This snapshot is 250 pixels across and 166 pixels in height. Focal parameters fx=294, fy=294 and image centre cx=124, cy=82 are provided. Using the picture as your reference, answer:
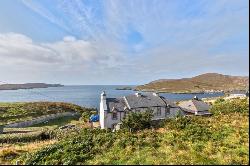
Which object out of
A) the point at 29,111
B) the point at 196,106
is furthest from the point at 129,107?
the point at 29,111

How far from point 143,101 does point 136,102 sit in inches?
66.2

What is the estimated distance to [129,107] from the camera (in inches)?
2208

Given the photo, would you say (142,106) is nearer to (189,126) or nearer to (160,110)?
(160,110)

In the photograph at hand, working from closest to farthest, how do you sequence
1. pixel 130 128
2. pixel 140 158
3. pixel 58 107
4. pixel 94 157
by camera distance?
pixel 140 158 < pixel 94 157 < pixel 130 128 < pixel 58 107

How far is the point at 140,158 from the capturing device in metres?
20.1

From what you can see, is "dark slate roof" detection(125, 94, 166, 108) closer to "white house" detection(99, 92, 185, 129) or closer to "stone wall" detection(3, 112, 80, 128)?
"white house" detection(99, 92, 185, 129)

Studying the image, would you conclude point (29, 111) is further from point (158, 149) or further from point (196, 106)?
point (158, 149)

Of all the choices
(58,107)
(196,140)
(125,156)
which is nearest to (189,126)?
(196,140)

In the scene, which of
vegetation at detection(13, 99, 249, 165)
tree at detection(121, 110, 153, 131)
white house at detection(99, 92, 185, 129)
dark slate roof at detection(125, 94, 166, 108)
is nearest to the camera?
vegetation at detection(13, 99, 249, 165)

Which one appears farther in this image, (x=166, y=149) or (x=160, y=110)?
(x=160, y=110)

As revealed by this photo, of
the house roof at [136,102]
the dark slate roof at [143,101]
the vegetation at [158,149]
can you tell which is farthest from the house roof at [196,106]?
the vegetation at [158,149]

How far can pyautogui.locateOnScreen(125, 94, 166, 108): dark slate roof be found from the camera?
57.7m

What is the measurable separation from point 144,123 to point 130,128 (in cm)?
232

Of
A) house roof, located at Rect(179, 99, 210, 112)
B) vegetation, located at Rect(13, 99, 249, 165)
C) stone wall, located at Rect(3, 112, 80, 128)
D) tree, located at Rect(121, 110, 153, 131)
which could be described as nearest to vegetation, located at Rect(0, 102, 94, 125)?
stone wall, located at Rect(3, 112, 80, 128)
